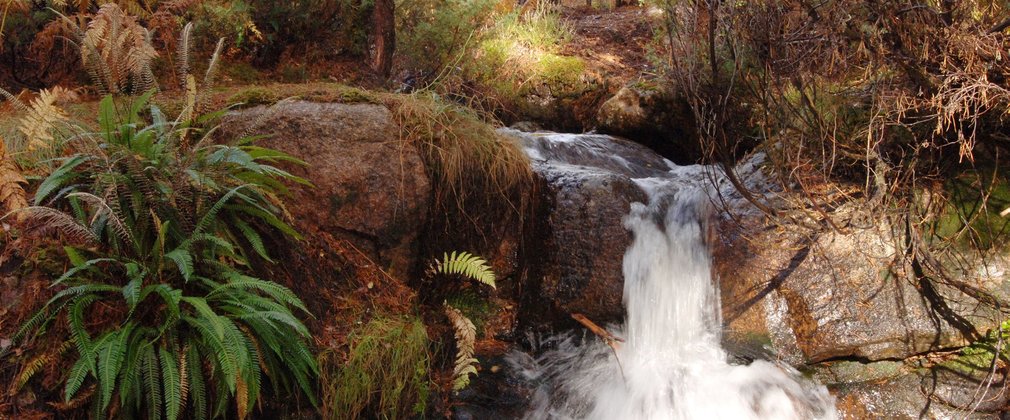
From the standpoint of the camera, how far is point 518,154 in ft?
15.7

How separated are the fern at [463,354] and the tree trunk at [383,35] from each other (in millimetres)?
3402

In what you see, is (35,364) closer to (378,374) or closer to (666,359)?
(378,374)

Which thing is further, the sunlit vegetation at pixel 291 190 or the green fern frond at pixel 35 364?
the sunlit vegetation at pixel 291 190

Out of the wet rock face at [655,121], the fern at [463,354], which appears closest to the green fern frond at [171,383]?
the fern at [463,354]

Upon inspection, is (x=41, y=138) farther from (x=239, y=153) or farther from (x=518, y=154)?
(x=518, y=154)

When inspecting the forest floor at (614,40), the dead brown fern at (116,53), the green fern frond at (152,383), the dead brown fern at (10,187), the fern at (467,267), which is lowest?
the green fern frond at (152,383)

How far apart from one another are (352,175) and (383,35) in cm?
277

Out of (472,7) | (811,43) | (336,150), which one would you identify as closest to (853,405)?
(811,43)

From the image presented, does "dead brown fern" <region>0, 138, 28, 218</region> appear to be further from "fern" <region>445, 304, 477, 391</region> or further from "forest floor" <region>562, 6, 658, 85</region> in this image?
"forest floor" <region>562, 6, 658, 85</region>

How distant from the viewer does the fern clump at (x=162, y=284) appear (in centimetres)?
278

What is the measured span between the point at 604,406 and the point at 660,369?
0.52 meters

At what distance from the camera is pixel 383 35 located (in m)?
6.54

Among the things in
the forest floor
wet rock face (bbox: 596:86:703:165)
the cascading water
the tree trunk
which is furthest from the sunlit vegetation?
the forest floor

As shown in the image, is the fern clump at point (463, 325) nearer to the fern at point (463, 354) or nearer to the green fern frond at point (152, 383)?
the fern at point (463, 354)
